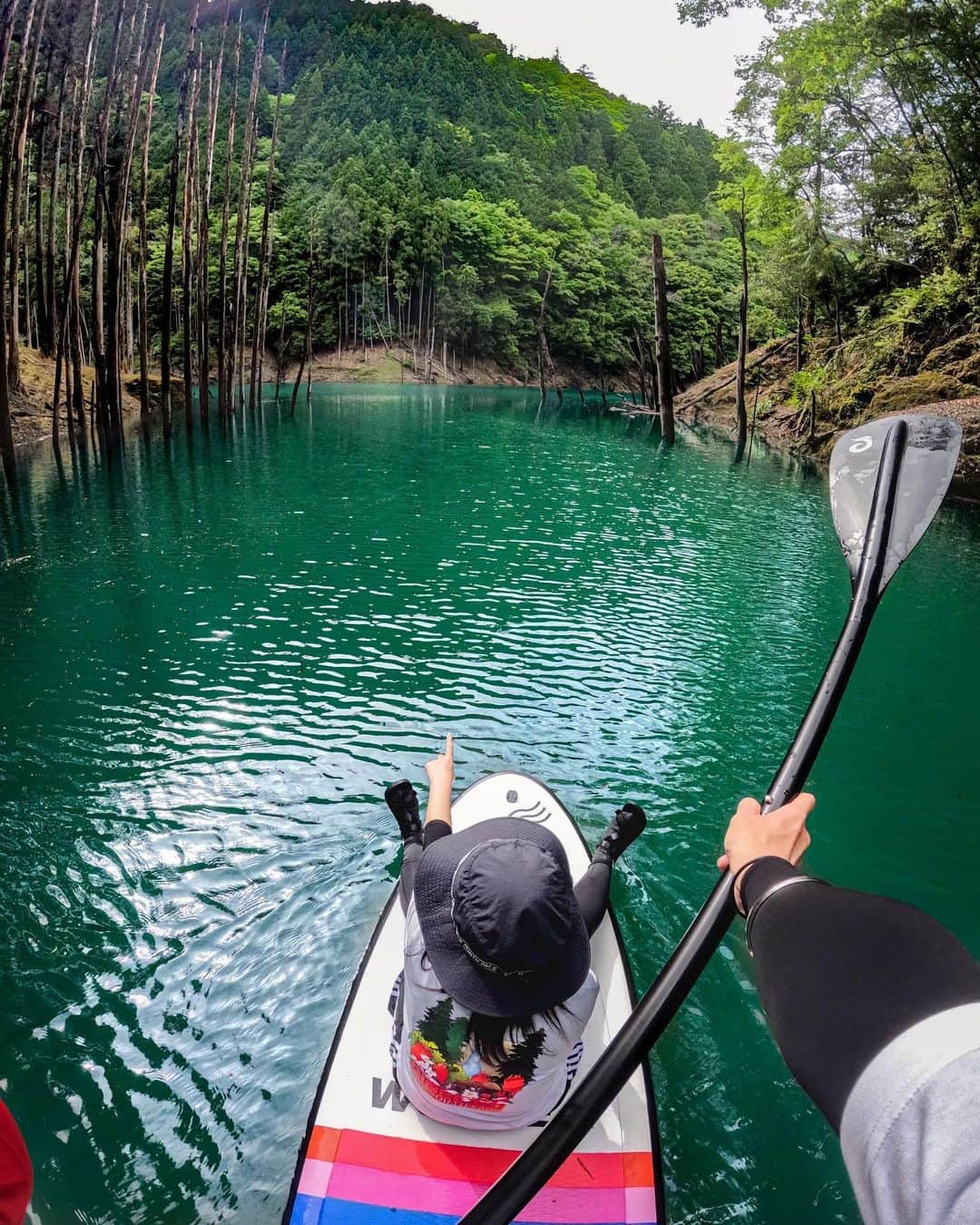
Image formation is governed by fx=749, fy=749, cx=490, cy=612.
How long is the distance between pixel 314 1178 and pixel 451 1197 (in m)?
0.45

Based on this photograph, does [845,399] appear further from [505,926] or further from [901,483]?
[505,926]

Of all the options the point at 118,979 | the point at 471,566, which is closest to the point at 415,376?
the point at 471,566

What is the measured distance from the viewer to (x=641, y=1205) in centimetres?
238

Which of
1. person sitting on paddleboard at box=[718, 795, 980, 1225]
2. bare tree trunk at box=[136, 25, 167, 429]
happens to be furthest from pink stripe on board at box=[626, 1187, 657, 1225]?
bare tree trunk at box=[136, 25, 167, 429]

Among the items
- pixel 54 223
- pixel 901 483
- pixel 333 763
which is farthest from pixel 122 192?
pixel 901 483

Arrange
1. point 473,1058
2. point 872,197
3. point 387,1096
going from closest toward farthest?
point 473,1058 → point 387,1096 → point 872,197

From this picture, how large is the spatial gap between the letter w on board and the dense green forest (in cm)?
1360

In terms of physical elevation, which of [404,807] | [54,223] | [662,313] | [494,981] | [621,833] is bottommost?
[621,833]

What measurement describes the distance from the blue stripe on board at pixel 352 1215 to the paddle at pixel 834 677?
1157 millimetres

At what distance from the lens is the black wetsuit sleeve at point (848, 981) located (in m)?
0.75

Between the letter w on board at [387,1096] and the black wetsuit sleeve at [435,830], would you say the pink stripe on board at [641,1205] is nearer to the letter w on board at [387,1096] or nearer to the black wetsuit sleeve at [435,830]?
the letter w on board at [387,1096]

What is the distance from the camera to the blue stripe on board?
229 cm

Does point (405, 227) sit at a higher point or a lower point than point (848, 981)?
higher

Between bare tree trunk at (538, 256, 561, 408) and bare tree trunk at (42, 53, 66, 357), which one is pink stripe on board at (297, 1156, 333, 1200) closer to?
bare tree trunk at (42, 53, 66, 357)
